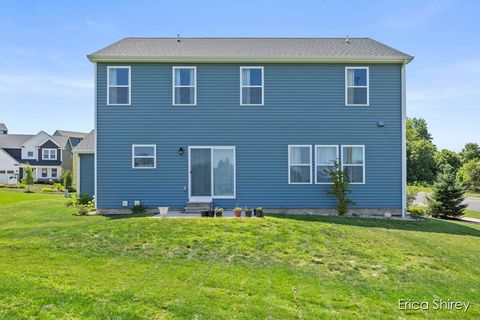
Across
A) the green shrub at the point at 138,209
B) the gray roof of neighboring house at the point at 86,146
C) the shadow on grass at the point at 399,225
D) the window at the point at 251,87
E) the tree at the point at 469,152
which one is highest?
the window at the point at 251,87

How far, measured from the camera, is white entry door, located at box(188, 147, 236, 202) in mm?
13305

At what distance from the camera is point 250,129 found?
1338 cm

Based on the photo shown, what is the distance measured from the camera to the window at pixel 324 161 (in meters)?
13.4

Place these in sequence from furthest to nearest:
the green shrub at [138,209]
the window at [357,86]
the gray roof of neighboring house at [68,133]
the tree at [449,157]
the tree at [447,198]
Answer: the tree at [449,157], the gray roof of neighboring house at [68,133], the tree at [447,198], the window at [357,86], the green shrub at [138,209]

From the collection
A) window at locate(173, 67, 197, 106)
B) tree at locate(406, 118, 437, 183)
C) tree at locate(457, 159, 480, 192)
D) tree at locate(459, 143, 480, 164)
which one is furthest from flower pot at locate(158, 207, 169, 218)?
tree at locate(459, 143, 480, 164)

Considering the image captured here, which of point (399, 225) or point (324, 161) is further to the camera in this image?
point (324, 161)

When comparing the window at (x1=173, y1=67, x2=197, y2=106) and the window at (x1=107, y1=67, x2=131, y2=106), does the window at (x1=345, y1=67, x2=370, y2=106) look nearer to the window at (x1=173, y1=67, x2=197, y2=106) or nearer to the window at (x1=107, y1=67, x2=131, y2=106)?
the window at (x1=173, y1=67, x2=197, y2=106)

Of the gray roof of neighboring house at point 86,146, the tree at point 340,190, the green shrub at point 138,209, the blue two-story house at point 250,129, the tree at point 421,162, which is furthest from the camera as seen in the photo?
the tree at point 421,162

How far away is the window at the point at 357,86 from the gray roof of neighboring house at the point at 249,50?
0.51 metres

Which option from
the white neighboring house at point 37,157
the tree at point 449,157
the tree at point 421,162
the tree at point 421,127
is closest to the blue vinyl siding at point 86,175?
the white neighboring house at point 37,157

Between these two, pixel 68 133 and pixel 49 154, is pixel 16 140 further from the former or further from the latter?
pixel 68 133

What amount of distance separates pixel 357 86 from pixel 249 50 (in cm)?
459

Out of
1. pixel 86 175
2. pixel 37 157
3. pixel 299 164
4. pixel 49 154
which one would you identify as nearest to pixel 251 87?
pixel 299 164

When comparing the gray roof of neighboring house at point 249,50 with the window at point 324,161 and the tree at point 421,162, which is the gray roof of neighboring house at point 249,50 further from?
the tree at point 421,162
